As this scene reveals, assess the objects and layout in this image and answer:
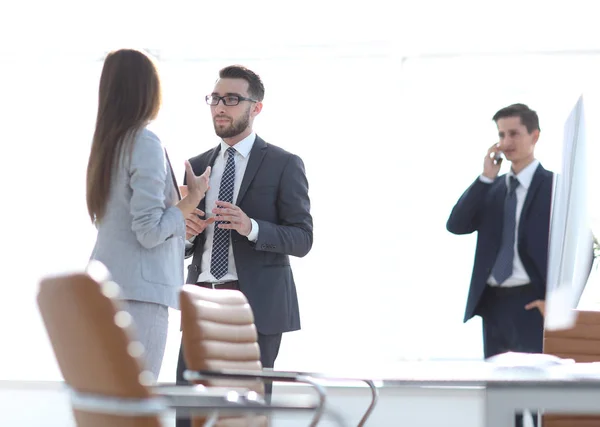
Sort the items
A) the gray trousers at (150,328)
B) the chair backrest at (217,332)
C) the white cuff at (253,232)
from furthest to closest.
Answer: the white cuff at (253,232), the gray trousers at (150,328), the chair backrest at (217,332)

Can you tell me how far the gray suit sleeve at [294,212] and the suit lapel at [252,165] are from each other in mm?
112

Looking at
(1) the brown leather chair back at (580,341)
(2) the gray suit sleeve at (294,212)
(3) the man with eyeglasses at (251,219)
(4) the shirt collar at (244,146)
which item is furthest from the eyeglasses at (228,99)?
(1) the brown leather chair back at (580,341)

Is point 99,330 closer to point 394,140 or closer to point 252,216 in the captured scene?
point 252,216

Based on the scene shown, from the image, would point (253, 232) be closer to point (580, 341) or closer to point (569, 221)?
point (580, 341)

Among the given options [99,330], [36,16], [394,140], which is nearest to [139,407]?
[99,330]

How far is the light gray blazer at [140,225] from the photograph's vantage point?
305 cm

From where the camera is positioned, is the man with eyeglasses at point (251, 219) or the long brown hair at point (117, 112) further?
the man with eyeglasses at point (251, 219)

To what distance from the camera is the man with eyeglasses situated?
150 inches

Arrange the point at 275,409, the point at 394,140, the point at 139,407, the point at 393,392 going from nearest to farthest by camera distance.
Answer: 1. the point at 139,407
2. the point at 275,409
3. the point at 393,392
4. the point at 394,140

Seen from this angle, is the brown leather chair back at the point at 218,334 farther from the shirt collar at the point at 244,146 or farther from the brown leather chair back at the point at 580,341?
the shirt collar at the point at 244,146

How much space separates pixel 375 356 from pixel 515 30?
2151mm

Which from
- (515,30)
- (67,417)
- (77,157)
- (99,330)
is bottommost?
(67,417)

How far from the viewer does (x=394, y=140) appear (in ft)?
20.5

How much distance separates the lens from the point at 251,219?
374 centimetres
